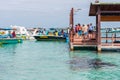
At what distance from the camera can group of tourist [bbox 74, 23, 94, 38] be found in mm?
33506

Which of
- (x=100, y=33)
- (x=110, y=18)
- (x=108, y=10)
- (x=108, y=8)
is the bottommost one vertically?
(x=100, y=33)

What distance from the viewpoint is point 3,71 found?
19797mm

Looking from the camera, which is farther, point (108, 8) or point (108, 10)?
point (108, 10)

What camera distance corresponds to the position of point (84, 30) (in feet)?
116

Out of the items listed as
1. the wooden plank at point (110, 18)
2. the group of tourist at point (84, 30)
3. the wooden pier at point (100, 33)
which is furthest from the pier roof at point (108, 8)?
the group of tourist at point (84, 30)

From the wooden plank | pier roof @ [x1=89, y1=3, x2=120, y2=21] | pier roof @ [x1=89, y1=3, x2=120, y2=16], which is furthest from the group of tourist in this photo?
pier roof @ [x1=89, y1=3, x2=120, y2=16]

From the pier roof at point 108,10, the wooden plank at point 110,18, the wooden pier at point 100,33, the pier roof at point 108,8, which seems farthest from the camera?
the wooden plank at point 110,18

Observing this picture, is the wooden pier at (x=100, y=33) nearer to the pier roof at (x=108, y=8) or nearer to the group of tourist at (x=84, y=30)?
the pier roof at (x=108, y=8)

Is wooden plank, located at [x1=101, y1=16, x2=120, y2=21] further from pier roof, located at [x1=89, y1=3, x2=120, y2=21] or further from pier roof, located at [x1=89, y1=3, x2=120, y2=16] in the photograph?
pier roof, located at [x1=89, y1=3, x2=120, y2=16]

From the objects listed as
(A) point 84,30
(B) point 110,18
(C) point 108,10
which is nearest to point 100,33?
(C) point 108,10

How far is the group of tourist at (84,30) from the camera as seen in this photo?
33506 mm

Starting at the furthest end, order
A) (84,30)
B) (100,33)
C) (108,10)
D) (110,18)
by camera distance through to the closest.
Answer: (84,30) → (110,18) → (108,10) → (100,33)

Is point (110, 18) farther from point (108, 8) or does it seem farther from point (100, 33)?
point (100, 33)

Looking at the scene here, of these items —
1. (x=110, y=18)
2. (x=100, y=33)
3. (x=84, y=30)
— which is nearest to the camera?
(x=100, y=33)
